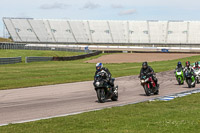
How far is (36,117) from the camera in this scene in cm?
1173

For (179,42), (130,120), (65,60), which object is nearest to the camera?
(130,120)

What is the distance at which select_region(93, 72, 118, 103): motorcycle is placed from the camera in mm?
15664

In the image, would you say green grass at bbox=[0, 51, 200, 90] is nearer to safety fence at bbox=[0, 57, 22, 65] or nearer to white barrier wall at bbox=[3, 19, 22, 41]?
safety fence at bbox=[0, 57, 22, 65]

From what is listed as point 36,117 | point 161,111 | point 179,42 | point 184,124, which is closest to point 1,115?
point 36,117

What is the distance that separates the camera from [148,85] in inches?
744

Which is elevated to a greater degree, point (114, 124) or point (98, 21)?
point (98, 21)

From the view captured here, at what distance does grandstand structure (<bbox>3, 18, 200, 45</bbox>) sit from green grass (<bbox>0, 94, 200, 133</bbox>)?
3794 inches

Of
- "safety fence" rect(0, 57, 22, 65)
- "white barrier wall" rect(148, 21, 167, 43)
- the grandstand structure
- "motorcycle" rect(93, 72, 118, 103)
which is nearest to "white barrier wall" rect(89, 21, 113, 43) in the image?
the grandstand structure

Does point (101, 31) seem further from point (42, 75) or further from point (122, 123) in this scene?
point (122, 123)

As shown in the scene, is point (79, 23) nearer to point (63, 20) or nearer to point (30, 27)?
point (63, 20)

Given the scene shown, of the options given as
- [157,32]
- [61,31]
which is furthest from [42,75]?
[61,31]

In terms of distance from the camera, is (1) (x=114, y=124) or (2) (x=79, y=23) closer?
(1) (x=114, y=124)

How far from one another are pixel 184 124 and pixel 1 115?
5935 millimetres

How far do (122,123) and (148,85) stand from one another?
9414 millimetres
